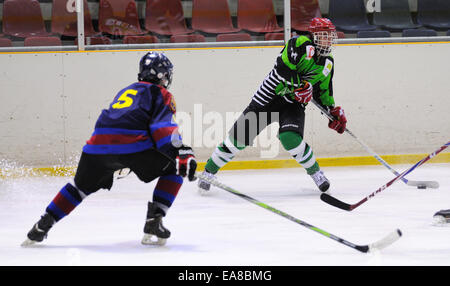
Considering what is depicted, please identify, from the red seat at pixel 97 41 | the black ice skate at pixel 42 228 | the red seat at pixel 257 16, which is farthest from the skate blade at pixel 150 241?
the red seat at pixel 257 16

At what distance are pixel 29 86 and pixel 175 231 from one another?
7.83ft

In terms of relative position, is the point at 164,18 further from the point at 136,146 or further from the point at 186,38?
the point at 136,146

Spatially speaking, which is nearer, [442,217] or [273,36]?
[442,217]

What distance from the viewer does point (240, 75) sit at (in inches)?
215

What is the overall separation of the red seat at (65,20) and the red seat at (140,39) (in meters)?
0.25

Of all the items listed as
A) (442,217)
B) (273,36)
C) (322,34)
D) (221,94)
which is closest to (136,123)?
(442,217)

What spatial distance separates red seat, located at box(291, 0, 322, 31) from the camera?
5.57 metres

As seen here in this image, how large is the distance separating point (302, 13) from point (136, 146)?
3100 millimetres

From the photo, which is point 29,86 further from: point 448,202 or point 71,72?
point 448,202

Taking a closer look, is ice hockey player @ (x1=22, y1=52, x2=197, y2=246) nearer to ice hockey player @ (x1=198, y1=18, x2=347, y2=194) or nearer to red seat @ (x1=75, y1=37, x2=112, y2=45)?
ice hockey player @ (x1=198, y1=18, x2=347, y2=194)

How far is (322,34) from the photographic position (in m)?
4.11

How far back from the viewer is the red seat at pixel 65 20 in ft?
17.7

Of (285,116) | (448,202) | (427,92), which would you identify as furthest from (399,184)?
(427,92)

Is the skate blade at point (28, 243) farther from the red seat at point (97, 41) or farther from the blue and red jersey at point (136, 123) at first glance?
the red seat at point (97, 41)
